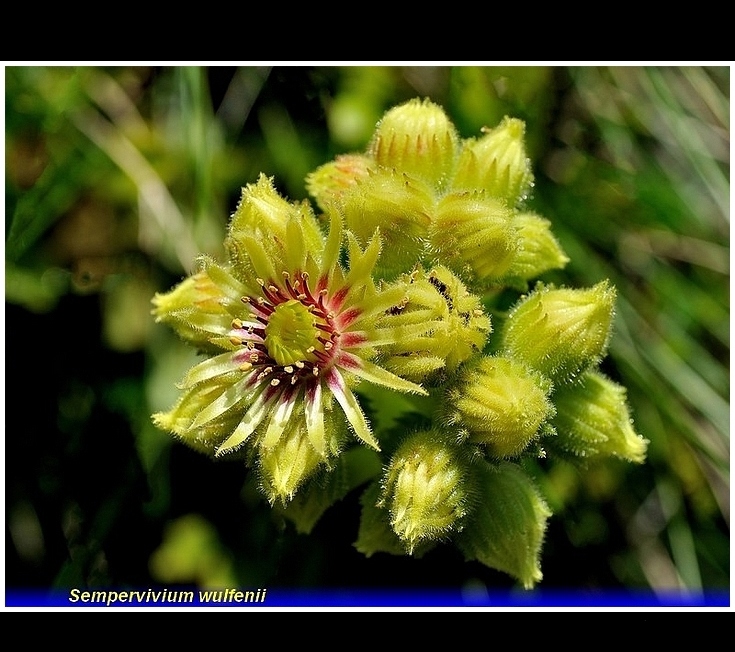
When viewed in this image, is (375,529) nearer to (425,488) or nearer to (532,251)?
(425,488)

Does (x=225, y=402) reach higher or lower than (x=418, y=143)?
lower

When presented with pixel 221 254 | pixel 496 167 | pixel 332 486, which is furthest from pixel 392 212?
pixel 221 254

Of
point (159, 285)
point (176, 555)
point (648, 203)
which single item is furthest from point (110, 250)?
point (648, 203)

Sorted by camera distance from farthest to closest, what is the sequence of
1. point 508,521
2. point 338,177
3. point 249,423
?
point 338,177 → point 508,521 → point 249,423

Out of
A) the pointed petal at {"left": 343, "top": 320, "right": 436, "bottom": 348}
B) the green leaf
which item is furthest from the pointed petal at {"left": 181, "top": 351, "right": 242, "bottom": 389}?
the green leaf

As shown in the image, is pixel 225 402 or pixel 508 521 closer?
pixel 225 402

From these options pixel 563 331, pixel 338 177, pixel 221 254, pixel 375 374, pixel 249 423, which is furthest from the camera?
pixel 221 254
